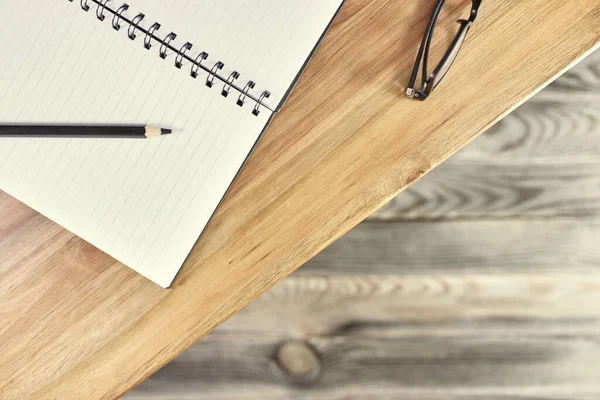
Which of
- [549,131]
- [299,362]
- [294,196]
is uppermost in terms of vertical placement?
[549,131]

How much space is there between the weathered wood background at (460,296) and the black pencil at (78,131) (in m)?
0.54

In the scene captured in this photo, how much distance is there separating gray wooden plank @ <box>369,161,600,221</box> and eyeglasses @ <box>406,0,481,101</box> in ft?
1.49

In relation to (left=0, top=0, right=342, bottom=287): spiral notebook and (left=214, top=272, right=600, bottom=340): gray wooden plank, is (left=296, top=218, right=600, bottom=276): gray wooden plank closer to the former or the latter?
(left=214, top=272, right=600, bottom=340): gray wooden plank

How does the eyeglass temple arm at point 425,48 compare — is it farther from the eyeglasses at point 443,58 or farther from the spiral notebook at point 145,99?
the spiral notebook at point 145,99

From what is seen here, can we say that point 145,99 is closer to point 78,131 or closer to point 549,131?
point 78,131

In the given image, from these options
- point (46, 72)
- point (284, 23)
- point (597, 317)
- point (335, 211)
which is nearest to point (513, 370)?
point (597, 317)

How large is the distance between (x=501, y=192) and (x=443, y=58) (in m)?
0.53

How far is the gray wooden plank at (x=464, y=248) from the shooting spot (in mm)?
1024

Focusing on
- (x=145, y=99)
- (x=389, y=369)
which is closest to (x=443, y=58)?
(x=145, y=99)

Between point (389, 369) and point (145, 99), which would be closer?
point (145, 99)

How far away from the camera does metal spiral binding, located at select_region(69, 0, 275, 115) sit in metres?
0.56

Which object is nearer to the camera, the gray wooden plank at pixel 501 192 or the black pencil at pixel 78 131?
the black pencil at pixel 78 131

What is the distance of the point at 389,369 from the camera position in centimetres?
105

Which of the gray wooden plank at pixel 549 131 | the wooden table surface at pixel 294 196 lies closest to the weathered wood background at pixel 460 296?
the gray wooden plank at pixel 549 131
